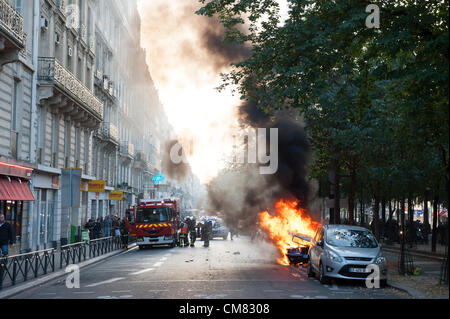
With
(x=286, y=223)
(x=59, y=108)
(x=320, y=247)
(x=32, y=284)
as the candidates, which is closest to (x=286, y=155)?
(x=286, y=223)

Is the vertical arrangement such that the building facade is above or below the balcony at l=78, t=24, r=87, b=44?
below

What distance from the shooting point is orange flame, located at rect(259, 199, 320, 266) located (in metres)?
30.1

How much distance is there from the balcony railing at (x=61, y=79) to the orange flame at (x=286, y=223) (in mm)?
12113

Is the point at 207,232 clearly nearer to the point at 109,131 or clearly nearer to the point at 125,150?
the point at 109,131

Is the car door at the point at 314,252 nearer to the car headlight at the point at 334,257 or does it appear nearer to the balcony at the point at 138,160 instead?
the car headlight at the point at 334,257

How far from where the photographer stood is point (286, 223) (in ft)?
105

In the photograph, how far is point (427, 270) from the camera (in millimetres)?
20281

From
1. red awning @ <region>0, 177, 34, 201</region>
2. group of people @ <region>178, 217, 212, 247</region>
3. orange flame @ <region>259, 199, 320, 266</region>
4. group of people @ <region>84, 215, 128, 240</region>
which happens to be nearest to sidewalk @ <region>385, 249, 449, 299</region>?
orange flame @ <region>259, 199, 320, 266</region>

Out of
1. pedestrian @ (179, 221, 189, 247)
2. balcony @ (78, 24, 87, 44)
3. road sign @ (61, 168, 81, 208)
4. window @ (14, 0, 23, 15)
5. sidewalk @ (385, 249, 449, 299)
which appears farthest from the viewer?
balcony @ (78, 24, 87, 44)

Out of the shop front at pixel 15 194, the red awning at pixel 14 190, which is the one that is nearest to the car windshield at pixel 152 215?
the shop front at pixel 15 194

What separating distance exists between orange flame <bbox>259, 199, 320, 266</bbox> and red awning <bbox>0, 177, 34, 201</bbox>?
11630 mm

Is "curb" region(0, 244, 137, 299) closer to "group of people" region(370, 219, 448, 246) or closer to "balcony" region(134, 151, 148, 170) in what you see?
"group of people" region(370, 219, 448, 246)

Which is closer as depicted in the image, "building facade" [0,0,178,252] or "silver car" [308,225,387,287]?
"silver car" [308,225,387,287]

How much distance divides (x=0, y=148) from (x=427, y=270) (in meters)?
15.4
